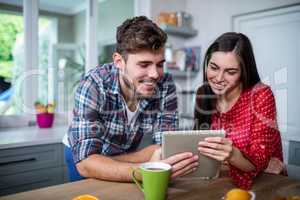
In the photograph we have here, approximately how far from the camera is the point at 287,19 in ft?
8.66

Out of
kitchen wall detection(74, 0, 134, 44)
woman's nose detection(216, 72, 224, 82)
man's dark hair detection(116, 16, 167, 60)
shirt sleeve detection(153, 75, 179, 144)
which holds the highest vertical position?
kitchen wall detection(74, 0, 134, 44)

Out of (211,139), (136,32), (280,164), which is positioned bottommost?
(280,164)

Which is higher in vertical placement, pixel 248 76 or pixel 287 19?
pixel 287 19

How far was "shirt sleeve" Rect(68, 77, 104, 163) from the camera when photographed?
1067 millimetres

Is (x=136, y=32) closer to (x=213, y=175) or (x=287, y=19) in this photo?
(x=213, y=175)

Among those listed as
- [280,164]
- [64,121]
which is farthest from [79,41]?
[280,164]

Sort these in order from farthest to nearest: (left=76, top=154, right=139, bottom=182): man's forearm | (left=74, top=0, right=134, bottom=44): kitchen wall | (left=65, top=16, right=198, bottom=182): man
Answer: (left=74, top=0, right=134, bottom=44): kitchen wall, (left=65, top=16, right=198, bottom=182): man, (left=76, top=154, right=139, bottom=182): man's forearm

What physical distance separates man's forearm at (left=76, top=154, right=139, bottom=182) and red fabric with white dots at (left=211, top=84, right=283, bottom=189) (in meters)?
0.37

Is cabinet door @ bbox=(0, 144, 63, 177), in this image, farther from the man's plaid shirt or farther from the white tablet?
the white tablet

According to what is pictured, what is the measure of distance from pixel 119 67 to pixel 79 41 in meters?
2.89

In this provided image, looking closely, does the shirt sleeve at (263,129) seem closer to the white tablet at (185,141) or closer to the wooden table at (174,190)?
the wooden table at (174,190)

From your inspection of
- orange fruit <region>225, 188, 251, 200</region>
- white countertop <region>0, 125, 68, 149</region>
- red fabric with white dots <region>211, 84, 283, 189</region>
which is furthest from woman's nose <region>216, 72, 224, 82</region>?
white countertop <region>0, 125, 68, 149</region>

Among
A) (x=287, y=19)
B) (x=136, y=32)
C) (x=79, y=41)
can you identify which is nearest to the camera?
(x=136, y=32)

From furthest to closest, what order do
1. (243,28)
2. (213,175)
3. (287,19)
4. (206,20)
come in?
1. (206,20)
2. (243,28)
3. (287,19)
4. (213,175)
